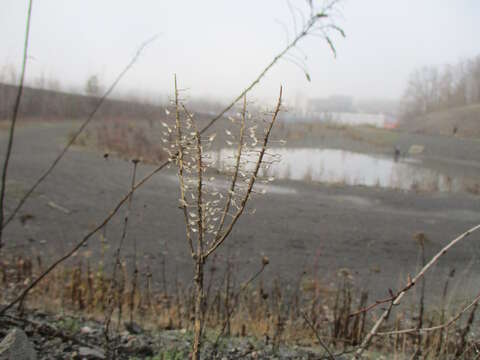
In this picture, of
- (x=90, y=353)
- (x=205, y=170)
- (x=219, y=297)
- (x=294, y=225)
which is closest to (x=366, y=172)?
(x=294, y=225)

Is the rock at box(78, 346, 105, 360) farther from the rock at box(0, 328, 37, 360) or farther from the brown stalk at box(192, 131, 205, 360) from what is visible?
the brown stalk at box(192, 131, 205, 360)

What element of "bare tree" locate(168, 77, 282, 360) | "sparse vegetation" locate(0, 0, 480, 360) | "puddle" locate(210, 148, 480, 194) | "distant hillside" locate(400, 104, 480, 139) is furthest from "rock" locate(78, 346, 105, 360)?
"distant hillside" locate(400, 104, 480, 139)

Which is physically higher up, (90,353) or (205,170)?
(205,170)

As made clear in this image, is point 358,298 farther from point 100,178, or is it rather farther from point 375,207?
point 100,178

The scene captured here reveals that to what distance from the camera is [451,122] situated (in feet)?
21.5

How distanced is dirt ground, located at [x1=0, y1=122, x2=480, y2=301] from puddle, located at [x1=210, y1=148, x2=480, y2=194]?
14.0 inches

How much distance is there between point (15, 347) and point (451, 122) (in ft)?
23.0

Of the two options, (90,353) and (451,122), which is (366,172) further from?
(90,353)

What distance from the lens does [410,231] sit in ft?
26.6

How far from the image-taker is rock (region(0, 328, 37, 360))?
5.08 ft

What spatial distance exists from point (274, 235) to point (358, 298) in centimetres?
293

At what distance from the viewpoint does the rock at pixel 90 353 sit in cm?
209

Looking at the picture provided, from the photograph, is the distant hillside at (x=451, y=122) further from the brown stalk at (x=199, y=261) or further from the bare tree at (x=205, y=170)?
the brown stalk at (x=199, y=261)

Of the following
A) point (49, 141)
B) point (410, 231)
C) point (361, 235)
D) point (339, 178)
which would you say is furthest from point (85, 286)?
point (49, 141)
